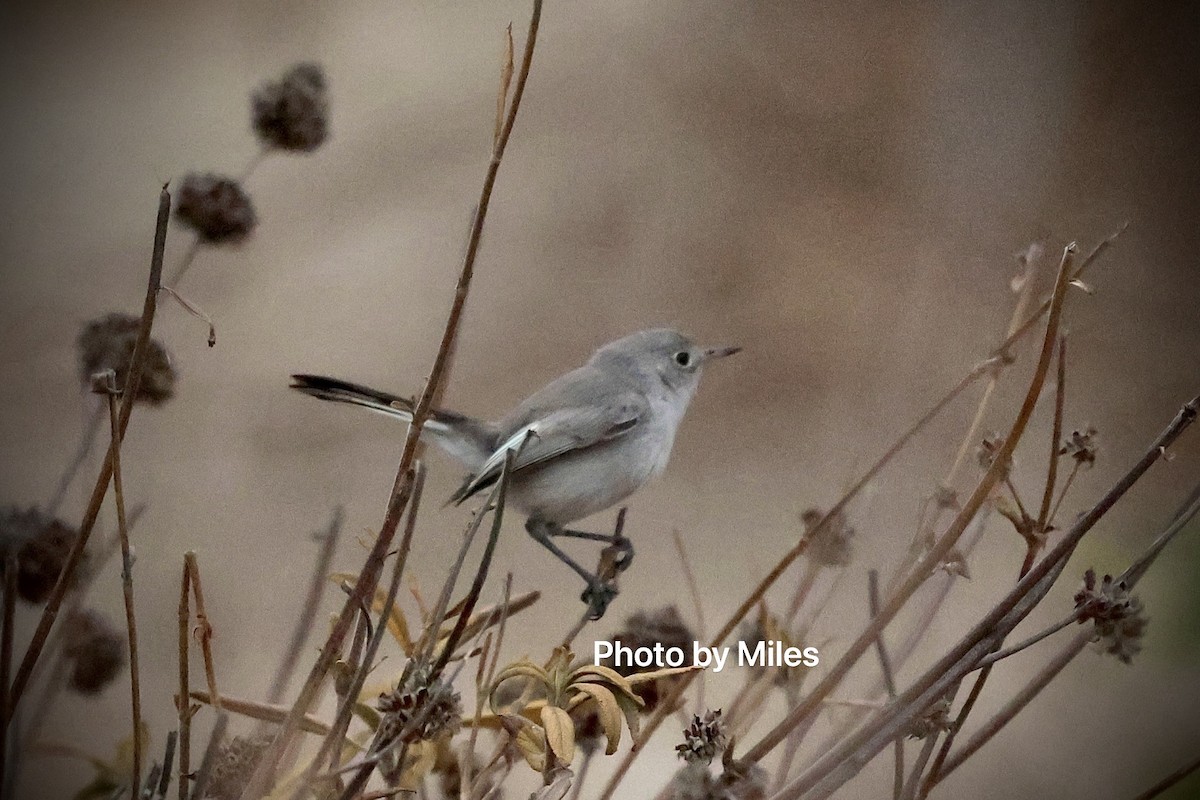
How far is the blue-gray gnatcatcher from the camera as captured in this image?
1.75ft

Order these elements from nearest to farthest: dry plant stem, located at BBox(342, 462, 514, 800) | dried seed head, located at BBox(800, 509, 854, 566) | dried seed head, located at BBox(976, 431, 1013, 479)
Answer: dry plant stem, located at BBox(342, 462, 514, 800), dried seed head, located at BBox(976, 431, 1013, 479), dried seed head, located at BBox(800, 509, 854, 566)

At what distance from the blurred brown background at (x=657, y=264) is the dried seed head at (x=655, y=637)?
0.16 feet

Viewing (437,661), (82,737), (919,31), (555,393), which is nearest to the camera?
Result: (437,661)

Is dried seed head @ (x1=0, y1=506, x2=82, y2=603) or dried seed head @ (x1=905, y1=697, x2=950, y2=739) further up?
dried seed head @ (x1=905, y1=697, x2=950, y2=739)

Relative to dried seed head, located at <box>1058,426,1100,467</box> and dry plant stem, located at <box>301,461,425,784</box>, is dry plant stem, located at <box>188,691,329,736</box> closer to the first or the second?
dry plant stem, located at <box>301,461,425,784</box>

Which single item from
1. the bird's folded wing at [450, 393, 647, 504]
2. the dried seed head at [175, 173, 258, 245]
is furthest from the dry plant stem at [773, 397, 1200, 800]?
the dried seed head at [175, 173, 258, 245]

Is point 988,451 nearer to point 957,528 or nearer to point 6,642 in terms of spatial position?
point 957,528

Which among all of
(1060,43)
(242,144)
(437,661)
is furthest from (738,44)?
(437,661)

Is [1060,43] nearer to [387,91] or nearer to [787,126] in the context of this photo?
[787,126]

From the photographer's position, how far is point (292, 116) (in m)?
0.51

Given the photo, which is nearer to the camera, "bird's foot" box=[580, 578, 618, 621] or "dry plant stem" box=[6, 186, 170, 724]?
"dry plant stem" box=[6, 186, 170, 724]

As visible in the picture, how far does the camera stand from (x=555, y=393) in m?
0.58

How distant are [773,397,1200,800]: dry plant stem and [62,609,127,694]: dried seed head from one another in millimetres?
Answer: 318

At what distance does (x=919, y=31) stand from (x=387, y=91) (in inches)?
15.2
